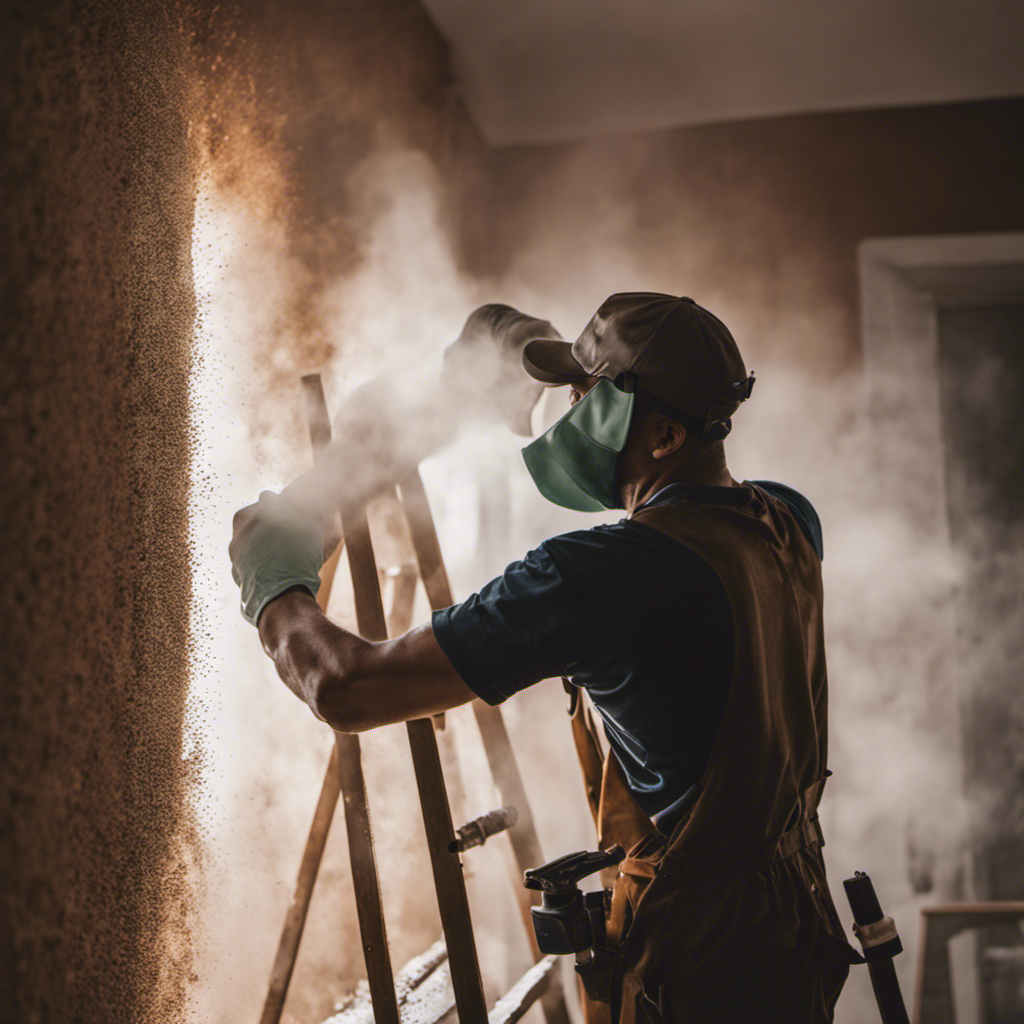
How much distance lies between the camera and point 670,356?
3.13 ft

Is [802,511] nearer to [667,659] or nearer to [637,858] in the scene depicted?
[667,659]

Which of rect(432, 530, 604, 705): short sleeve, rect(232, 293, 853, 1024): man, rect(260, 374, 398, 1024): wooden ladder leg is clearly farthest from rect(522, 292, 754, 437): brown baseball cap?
rect(260, 374, 398, 1024): wooden ladder leg

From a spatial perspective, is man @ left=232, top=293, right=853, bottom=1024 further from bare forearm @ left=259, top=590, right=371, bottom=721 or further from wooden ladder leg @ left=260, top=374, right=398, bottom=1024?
wooden ladder leg @ left=260, top=374, right=398, bottom=1024

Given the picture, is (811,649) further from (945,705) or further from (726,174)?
(726,174)

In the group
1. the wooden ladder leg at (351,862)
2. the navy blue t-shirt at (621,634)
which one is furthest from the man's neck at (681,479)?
the wooden ladder leg at (351,862)

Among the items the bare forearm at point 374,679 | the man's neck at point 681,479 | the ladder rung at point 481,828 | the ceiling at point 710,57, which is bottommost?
the ladder rung at point 481,828

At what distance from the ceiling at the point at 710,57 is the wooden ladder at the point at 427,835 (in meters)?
1.61

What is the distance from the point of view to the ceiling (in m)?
2.06

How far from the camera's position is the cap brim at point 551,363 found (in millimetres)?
1062

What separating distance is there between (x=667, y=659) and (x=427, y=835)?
0.43 meters

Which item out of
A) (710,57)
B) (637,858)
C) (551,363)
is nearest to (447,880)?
(637,858)

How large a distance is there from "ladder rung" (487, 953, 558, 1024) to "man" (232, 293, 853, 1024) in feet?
1.16

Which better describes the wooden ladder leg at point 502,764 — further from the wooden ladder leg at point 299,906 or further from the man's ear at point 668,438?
the man's ear at point 668,438

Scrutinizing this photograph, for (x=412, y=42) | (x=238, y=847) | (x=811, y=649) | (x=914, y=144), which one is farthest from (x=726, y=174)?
(x=238, y=847)
